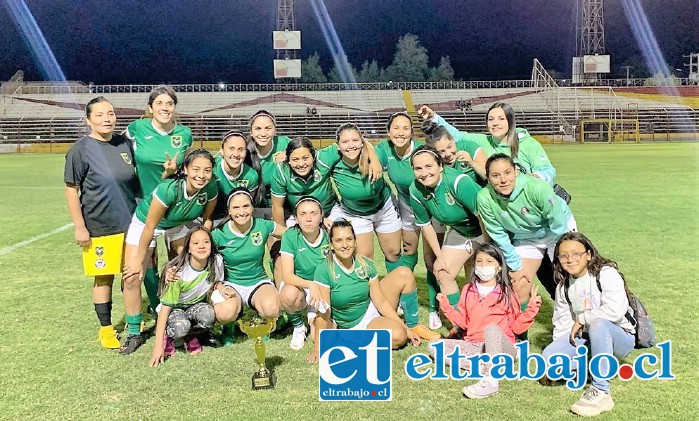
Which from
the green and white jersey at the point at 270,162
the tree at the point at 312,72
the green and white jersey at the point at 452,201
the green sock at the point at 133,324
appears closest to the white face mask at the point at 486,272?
the green and white jersey at the point at 452,201

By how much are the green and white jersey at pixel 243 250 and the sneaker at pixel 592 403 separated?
215 cm

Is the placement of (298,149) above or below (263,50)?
below

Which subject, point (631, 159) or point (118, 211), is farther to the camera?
point (631, 159)

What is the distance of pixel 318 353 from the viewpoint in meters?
3.63

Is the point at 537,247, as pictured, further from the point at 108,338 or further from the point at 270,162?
the point at 108,338

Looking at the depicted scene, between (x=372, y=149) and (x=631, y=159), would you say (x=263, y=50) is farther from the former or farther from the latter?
(x=372, y=149)

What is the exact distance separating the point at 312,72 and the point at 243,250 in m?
55.2

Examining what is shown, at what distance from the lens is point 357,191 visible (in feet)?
14.1

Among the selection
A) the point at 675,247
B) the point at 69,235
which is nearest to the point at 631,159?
the point at 675,247

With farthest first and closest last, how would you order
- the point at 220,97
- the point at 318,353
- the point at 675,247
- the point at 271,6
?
the point at 271,6, the point at 220,97, the point at 675,247, the point at 318,353

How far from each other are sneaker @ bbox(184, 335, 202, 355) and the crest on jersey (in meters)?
0.72

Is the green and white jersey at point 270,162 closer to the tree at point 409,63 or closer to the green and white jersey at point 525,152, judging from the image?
the green and white jersey at point 525,152

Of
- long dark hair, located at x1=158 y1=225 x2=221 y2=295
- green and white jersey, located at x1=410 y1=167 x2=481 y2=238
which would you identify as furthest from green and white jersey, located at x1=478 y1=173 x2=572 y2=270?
long dark hair, located at x1=158 y1=225 x2=221 y2=295

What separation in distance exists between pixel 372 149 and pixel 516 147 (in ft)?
3.32
